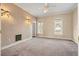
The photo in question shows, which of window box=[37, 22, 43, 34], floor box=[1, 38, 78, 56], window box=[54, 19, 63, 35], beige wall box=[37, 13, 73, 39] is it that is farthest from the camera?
window box=[37, 22, 43, 34]

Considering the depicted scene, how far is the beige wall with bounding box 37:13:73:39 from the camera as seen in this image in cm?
994

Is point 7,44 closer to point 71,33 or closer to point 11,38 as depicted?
point 11,38

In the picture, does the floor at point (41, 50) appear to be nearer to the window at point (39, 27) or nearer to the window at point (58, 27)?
the window at point (58, 27)

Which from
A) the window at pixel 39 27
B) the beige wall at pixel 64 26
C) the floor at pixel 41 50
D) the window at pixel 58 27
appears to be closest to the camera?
the floor at pixel 41 50

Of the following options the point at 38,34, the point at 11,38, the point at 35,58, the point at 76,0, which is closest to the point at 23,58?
the point at 35,58

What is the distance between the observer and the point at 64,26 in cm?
1038

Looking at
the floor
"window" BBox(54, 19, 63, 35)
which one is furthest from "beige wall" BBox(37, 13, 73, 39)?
the floor

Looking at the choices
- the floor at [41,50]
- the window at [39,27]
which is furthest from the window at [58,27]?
the floor at [41,50]

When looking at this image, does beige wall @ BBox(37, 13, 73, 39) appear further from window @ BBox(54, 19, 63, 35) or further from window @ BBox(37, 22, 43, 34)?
window @ BBox(37, 22, 43, 34)

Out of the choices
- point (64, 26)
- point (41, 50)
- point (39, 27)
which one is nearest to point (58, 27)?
point (64, 26)

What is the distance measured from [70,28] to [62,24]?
3.11ft

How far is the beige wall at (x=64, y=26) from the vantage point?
9938 millimetres

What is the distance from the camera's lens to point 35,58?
1155mm

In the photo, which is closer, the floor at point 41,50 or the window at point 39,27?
the floor at point 41,50
